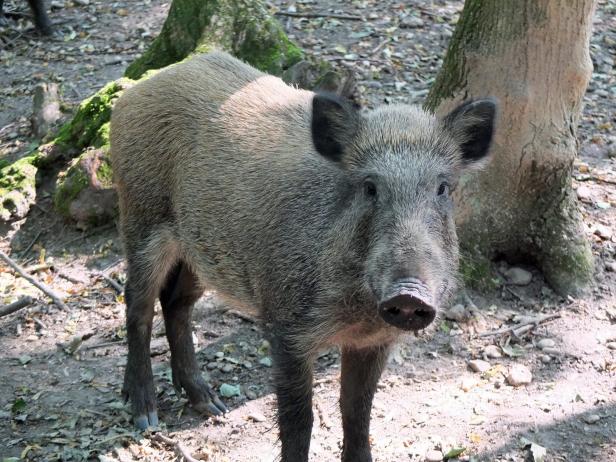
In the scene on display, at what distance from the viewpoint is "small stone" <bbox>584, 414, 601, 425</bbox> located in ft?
15.5

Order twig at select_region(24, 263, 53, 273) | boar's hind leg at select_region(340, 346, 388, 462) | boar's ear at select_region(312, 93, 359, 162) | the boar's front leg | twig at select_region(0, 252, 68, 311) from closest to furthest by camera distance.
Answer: boar's ear at select_region(312, 93, 359, 162) < the boar's front leg < boar's hind leg at select_region(340, 346, 388, 462) < twig at select_region(0, 252, 68, 311) < twig at select_region(24, 263, 53, 273)

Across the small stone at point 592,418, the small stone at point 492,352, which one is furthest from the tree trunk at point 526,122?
the small stone at point 592,418

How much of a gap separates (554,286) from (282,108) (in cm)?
244

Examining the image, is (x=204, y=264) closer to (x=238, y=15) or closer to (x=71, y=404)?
(x=71, y=404)

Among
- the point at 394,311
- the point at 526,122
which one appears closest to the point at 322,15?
the point at 526,122

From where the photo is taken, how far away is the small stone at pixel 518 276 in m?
5.95

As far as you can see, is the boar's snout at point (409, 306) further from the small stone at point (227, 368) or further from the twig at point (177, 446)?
the small stone at point (227, 368)

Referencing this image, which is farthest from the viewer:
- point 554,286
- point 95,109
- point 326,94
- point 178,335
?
point 95,109

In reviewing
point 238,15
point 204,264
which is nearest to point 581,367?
point 204,264

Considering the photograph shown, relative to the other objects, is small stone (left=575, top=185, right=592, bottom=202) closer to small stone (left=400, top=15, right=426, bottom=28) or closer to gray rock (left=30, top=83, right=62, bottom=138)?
small stone (left=400, top=15, right=426, bottom=28)

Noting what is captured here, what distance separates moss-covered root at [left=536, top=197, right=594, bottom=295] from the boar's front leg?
2426 mm

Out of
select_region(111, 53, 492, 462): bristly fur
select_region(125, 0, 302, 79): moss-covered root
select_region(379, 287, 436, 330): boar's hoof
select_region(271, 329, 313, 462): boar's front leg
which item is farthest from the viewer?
select_region(125, 0, 302, 79): moss-covered root

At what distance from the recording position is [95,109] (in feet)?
23.3

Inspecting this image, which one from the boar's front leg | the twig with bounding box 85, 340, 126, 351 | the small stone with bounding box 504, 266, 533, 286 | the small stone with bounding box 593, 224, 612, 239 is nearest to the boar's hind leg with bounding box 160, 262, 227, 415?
the twig with bounding box 85, 340, 126, 351
